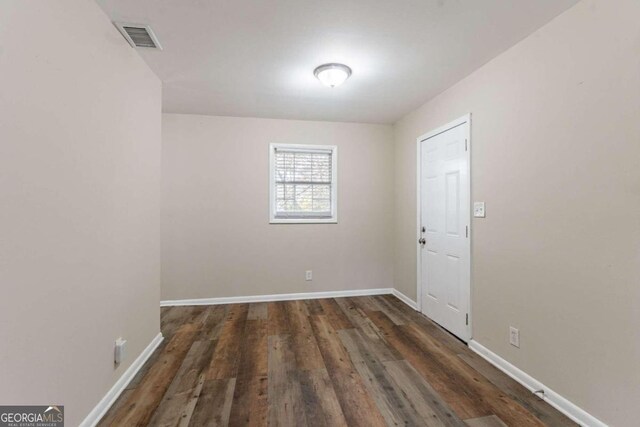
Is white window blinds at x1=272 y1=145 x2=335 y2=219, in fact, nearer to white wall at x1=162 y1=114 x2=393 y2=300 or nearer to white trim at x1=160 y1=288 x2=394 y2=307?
white wall at x1=162 y1=114 x2=393 y2=300

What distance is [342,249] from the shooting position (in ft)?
12.5

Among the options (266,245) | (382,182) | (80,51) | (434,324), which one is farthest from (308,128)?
(434,324)

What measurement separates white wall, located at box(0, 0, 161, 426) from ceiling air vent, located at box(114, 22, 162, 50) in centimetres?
7

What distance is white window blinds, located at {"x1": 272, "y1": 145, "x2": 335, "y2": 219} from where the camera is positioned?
3703 mm

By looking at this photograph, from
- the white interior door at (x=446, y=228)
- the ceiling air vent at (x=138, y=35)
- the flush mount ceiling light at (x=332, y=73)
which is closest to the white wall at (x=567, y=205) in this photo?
the white interior door at (x=446, y=228)

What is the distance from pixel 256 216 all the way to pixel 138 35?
7.16 ft

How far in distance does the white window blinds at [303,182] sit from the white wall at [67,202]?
1.81m

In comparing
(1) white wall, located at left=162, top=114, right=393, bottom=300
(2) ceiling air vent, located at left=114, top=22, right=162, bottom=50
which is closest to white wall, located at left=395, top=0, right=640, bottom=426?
(1) white wall, located at left=162, top=114, right=393, bottom=300

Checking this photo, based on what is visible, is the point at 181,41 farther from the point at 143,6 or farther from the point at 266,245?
the point at 266,245

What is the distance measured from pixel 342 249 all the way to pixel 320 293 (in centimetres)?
69

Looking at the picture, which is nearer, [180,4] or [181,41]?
[180,4]

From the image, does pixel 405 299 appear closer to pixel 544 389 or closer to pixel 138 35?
pixel 544 389

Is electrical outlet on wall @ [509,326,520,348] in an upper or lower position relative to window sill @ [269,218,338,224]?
lower

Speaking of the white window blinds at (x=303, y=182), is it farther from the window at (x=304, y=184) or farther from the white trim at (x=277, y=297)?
the white trim at (x=277, y=297)
